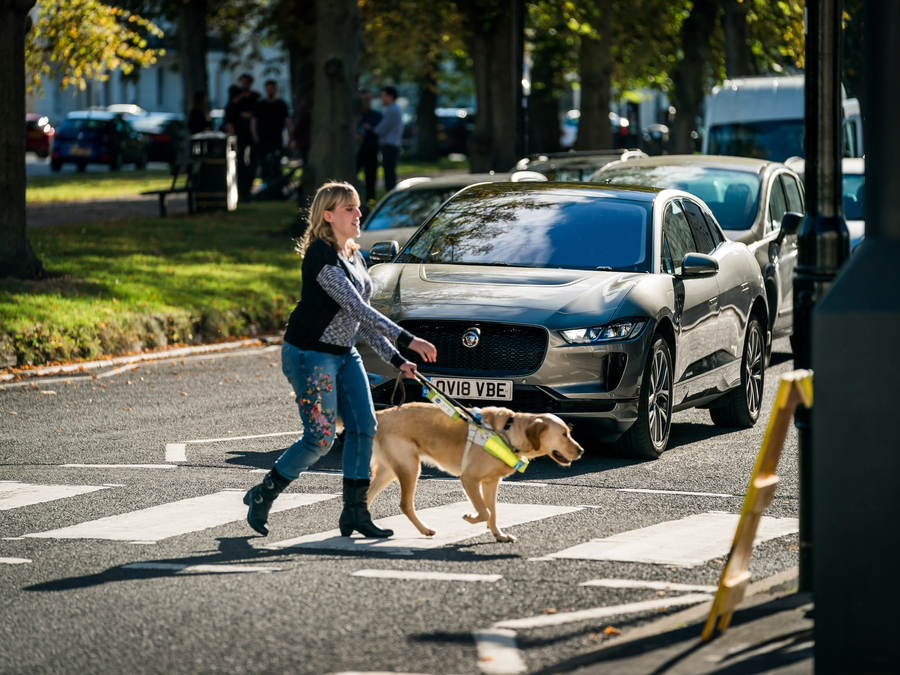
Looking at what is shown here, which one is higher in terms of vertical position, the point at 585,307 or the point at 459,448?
the point at 585,307

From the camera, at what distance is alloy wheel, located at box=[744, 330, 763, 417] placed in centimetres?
1101

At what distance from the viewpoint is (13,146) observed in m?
16.2

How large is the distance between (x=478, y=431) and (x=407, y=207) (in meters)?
9.80

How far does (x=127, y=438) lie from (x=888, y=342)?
256 inches

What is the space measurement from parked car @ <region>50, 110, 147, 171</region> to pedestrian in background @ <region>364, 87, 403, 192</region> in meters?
18.1

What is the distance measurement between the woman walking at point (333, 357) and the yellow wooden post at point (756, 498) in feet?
6.88

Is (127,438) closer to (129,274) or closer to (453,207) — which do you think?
(453,207)

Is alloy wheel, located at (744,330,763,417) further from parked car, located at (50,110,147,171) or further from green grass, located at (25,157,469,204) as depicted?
parked car, located at (50,110,147,171)

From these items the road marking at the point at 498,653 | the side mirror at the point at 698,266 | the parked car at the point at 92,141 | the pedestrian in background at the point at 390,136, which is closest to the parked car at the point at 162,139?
the parked car at the point at 92,141

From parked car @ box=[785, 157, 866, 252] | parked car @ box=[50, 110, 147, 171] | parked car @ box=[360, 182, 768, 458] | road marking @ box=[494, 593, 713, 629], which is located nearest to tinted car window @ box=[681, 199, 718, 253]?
parked car @ box=[360, 182, 768, 458]

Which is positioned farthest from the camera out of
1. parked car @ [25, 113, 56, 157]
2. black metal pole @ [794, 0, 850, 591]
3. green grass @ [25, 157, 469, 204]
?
parked car @ [25, 113, 56, 157]

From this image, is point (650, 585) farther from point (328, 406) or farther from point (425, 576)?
point (328, 406)

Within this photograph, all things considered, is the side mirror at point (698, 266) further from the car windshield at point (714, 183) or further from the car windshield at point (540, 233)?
the car windshield at point (714, 183)

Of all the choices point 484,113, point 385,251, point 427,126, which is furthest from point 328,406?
point 427,126
